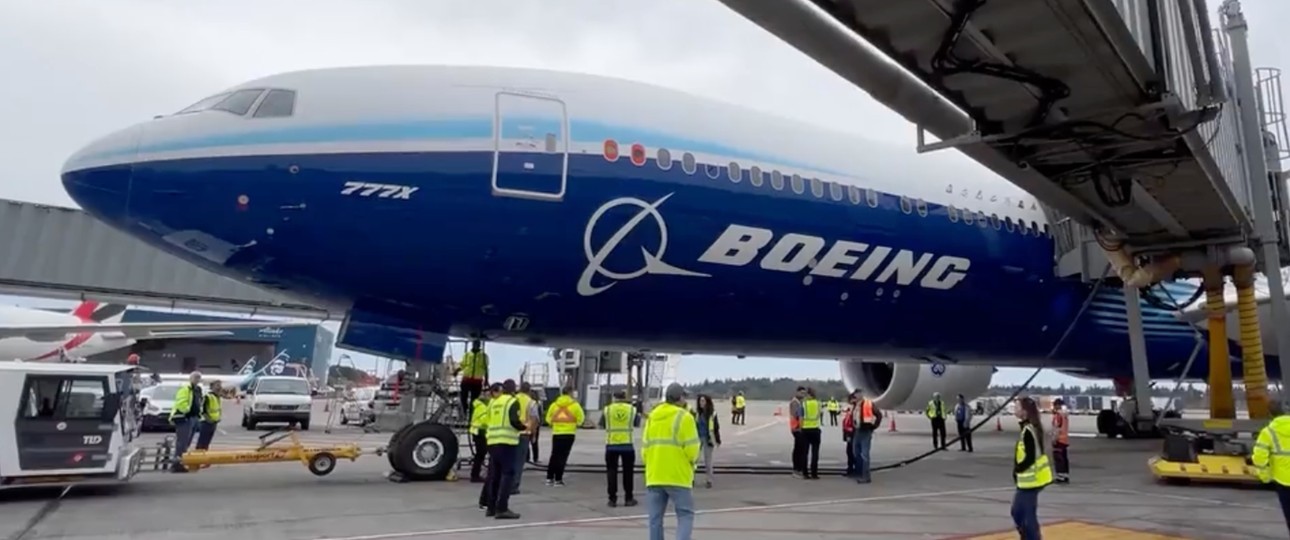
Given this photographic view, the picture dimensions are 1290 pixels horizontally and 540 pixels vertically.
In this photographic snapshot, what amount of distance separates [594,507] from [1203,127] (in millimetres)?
6111

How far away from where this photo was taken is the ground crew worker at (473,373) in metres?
10.1

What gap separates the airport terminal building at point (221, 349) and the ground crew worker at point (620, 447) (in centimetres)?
5676

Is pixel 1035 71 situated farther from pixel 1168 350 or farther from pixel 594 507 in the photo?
pixel 1168 350

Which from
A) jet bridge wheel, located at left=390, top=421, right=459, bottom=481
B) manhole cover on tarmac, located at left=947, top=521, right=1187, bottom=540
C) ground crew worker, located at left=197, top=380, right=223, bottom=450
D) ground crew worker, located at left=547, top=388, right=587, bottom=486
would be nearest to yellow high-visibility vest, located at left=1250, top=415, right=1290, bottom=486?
manhole cover on tarmac, located at left=947, top=521, right=1187, bottom=540

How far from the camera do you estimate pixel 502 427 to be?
7590mm

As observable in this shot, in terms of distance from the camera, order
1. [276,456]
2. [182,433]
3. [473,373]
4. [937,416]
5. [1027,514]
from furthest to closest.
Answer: [937,416] < [182,433] < [473,373] < [276,456] < [1027,514]

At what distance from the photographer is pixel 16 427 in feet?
27.2

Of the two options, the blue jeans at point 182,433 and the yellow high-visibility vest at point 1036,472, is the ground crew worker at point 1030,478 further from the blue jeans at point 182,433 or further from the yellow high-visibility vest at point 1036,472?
the blue jeans at point 182,433

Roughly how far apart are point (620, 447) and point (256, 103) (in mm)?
4574

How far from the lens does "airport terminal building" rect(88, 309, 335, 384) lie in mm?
60656

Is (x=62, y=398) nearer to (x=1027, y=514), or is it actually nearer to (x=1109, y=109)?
(x=1027, y=514)

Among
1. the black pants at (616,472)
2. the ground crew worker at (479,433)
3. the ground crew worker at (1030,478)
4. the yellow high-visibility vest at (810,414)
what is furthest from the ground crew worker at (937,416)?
the ground crew worker at (1030,478)

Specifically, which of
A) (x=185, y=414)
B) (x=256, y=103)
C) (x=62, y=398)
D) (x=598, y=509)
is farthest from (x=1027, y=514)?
(x=185, y=414)

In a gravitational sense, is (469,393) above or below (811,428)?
above
